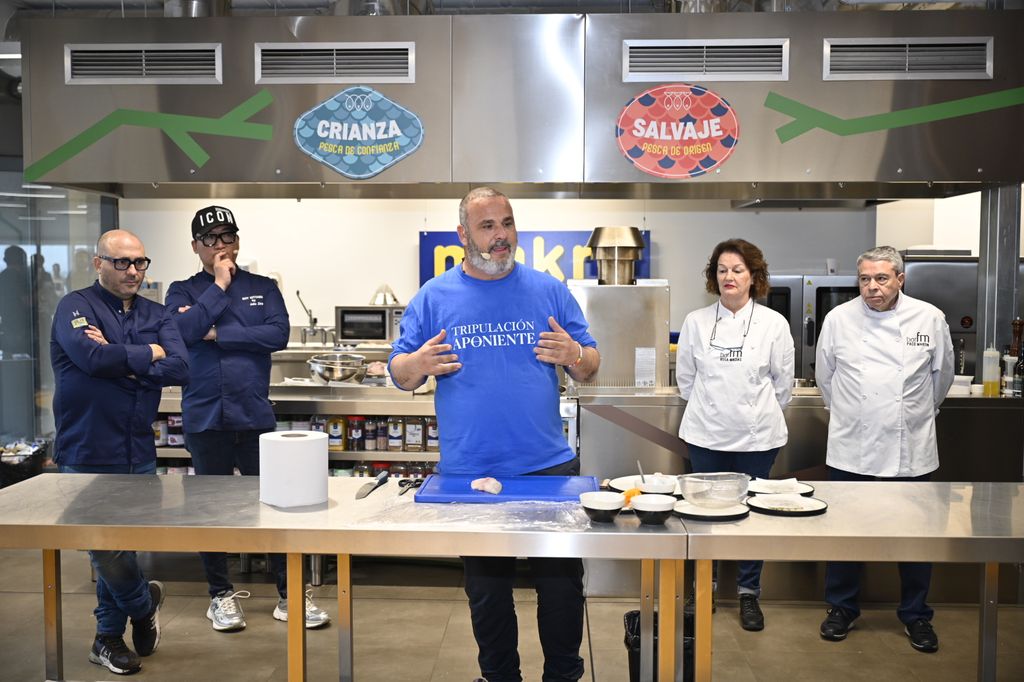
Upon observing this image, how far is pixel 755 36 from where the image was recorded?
402cm

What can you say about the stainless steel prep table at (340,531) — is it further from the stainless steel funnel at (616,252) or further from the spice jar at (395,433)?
the stainless steel funnel at (616,252)

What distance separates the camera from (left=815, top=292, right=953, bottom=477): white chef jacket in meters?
3.61

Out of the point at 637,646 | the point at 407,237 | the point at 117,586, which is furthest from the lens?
the point at 407,237

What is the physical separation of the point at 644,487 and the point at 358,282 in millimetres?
5645

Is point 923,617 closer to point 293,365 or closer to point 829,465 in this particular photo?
point 829,465

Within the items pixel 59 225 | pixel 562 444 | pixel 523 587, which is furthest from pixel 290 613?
pixel 59 225

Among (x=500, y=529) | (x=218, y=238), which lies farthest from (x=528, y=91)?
(x=500, y=529)

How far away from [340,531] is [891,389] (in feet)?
8.18

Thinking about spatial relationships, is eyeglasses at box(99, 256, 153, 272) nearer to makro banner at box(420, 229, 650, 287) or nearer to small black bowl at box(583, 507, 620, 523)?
small black bowl at box(583, 507, 620, 523)

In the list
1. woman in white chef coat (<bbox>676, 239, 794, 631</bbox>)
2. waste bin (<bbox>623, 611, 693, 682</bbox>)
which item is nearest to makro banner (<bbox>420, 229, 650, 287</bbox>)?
woman in white chef coat (<bbox>676, 239, 794, 631</bbox>)

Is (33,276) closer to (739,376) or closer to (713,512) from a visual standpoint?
(739,376)

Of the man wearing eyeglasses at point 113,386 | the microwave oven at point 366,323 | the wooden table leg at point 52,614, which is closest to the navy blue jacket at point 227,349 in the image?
the man wearing eyeglasses at point 113,386

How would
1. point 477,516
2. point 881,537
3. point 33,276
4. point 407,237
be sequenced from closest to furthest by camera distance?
point 881,537 < point 477,516 < point 33,276 < point 407,237

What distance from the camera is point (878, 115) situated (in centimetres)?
404
